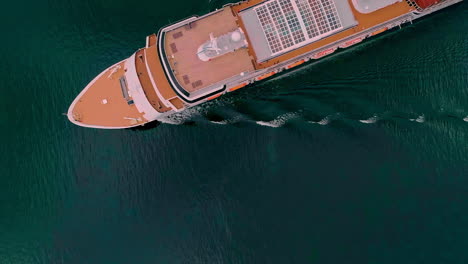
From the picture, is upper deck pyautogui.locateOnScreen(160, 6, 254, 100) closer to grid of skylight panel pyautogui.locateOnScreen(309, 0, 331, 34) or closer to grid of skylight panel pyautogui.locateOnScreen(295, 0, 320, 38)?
grid of skylight panel pyautogui.locateOnScreen(295, 0, 320, 38)

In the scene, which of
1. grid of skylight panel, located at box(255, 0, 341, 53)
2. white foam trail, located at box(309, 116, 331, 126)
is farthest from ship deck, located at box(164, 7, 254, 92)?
white foam trail, located at box(309, 116, 331, 126)

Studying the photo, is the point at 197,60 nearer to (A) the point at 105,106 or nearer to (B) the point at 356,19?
(A) the point at 105,106

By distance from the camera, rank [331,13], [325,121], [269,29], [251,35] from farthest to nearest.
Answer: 1. [325,121]
2. [251,35]
3. [331,13]
4. [269,29]

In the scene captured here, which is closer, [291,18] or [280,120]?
[291,18]

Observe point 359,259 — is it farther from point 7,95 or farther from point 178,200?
point 7,95

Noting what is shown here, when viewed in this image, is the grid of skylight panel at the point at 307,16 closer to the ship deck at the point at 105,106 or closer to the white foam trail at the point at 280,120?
the white foam trail at the point at 280,120

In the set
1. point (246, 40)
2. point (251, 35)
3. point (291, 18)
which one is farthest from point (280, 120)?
point (291, 18)

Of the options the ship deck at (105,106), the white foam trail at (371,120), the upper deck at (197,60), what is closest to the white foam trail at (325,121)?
the white foam trail at (371,120)
